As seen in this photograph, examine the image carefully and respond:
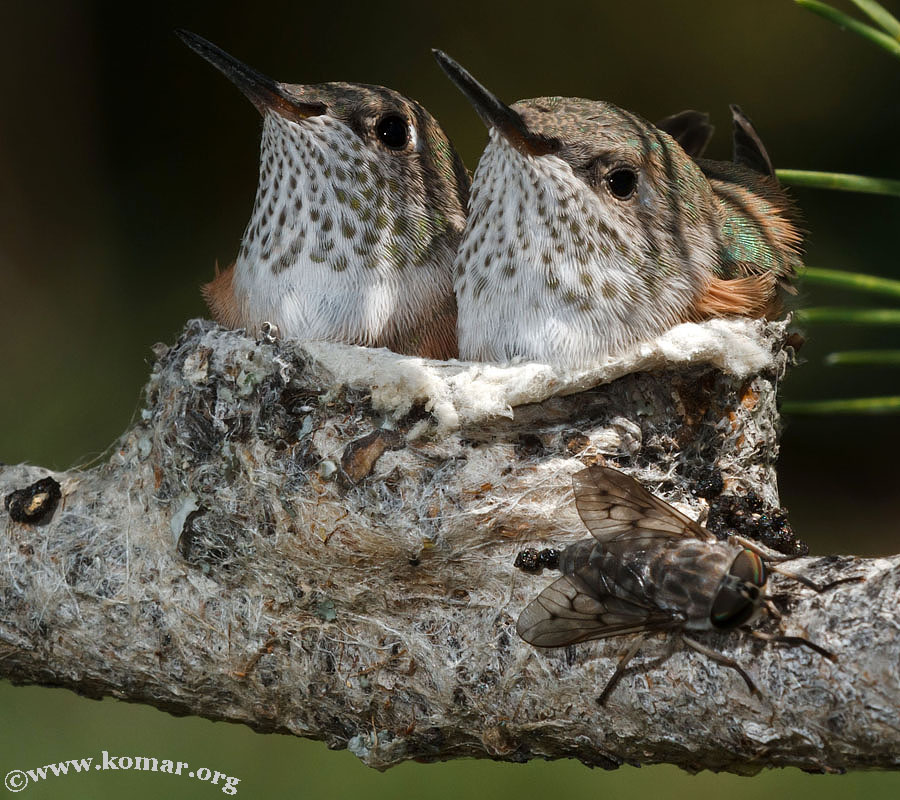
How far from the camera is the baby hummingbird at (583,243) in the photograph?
186cm

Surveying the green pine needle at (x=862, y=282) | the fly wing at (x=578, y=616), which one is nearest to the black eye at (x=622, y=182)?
the green pine needle at (x=862, y=282)

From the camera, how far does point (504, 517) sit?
1799 millimetres

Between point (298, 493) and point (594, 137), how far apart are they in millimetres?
833

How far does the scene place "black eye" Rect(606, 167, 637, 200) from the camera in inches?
73.9

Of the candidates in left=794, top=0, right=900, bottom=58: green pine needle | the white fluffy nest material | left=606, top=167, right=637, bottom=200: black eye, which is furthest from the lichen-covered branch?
left=794, top=0, right=900, bottom=58: green pine needle

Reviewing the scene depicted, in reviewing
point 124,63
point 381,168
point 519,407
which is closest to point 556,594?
point 519,407

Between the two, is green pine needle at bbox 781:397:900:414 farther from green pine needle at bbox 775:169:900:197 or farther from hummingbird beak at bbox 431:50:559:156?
hummingbird beak at bbox 431:50:559:156

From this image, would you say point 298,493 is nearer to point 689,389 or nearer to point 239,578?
point 239,578

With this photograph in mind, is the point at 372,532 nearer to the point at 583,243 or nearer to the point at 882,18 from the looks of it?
the point at 583,243

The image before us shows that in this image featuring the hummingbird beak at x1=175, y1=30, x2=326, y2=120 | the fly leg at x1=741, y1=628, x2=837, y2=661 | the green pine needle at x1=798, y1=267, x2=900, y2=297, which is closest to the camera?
the fly leg at x1=741, y1=628, x2=837, y2=661

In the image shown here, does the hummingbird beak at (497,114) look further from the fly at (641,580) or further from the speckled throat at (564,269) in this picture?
the fly at (641,580)

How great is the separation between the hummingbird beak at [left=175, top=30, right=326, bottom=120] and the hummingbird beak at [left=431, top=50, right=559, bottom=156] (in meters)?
0.38

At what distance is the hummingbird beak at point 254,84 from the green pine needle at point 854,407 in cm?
110

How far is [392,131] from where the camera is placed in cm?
209
